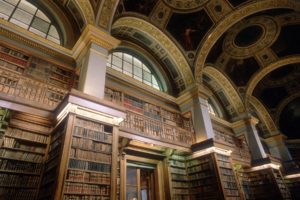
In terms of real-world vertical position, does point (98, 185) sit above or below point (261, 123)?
below

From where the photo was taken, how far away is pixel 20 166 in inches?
146

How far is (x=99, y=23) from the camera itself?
5.84 meters

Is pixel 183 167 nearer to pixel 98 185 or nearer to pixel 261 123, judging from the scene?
pixel 98 185

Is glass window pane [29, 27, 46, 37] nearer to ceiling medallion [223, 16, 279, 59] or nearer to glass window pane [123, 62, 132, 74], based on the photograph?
glass window pane [123, 62, 132, 74]

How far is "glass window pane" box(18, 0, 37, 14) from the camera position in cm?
580

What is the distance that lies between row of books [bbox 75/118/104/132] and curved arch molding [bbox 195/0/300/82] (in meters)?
5.49

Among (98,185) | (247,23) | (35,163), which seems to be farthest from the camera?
(247,23)

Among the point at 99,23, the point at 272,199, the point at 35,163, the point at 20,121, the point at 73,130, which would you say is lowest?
the point at 272,199

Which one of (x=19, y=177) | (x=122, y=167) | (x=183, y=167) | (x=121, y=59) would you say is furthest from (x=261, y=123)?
(x=19, y=177)

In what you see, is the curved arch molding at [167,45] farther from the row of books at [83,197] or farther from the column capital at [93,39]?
the row of books at [83,197]

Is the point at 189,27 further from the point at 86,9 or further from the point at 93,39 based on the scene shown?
the point at 93,39

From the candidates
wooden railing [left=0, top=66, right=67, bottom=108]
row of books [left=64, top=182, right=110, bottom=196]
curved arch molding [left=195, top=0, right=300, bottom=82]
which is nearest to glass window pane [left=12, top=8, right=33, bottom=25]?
wooden railing [left=0, top=66, right=67, bottom=108]

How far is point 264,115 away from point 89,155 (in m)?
13.6

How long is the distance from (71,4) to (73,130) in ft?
14.9
